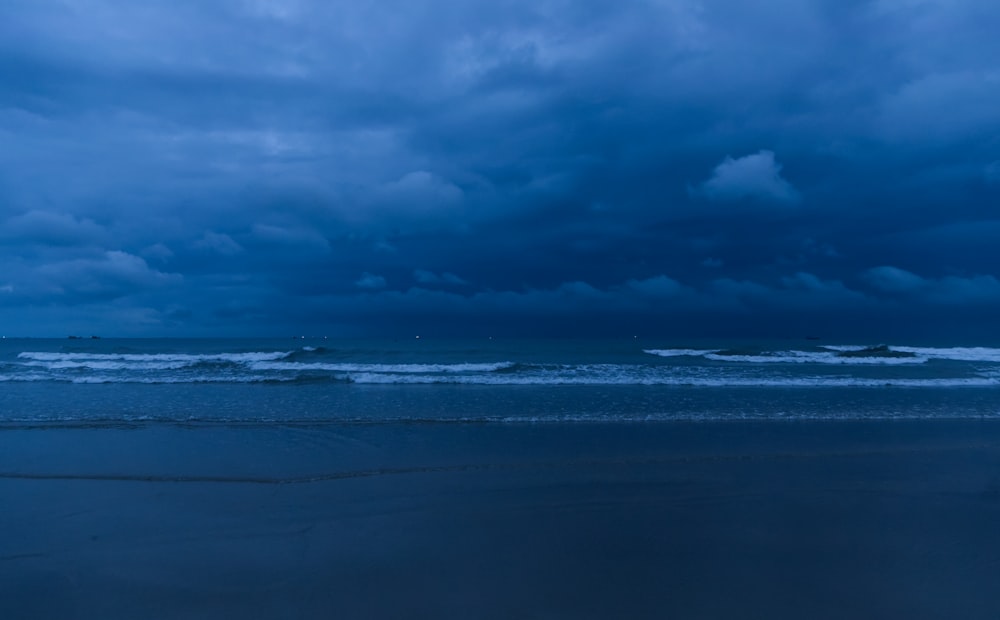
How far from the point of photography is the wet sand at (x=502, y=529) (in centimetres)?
468

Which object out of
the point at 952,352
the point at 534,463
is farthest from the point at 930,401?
the point at 952,352

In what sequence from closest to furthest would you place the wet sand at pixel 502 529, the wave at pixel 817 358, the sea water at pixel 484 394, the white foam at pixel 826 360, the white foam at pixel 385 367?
the wet sand at pixel 502 529, the sea water at pixel 484 394, the white foam at pixel 385 367, the white foam at pixel 826 360, the wave at pixel 817 358

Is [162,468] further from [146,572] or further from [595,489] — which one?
[595,489]

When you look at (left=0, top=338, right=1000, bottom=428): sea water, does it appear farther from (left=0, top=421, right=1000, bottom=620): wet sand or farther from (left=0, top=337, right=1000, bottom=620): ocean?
(left=0, top=421, right=1000, bottom=620): wet sand

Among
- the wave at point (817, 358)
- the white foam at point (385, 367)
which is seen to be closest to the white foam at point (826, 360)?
the wave at point (817, 358)

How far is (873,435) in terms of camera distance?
11.4 m

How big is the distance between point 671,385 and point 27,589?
18.7 metres

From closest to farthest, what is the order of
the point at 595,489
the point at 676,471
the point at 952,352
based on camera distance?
1. the point at 595,489
2. the point at 676,471
3. the point at 952,352

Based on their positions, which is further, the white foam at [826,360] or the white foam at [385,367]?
the white foam at [826,360]

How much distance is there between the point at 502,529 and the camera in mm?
6207

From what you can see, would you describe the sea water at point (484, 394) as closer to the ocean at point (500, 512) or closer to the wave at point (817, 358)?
the ocean at point (500, 512)

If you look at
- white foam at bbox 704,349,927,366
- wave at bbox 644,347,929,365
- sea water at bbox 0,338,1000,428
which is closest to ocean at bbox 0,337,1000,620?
sea water at bbox 0,338,1000,428

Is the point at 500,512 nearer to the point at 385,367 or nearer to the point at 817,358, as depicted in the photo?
the point at 385,367

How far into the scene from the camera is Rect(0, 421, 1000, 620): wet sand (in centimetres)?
468
